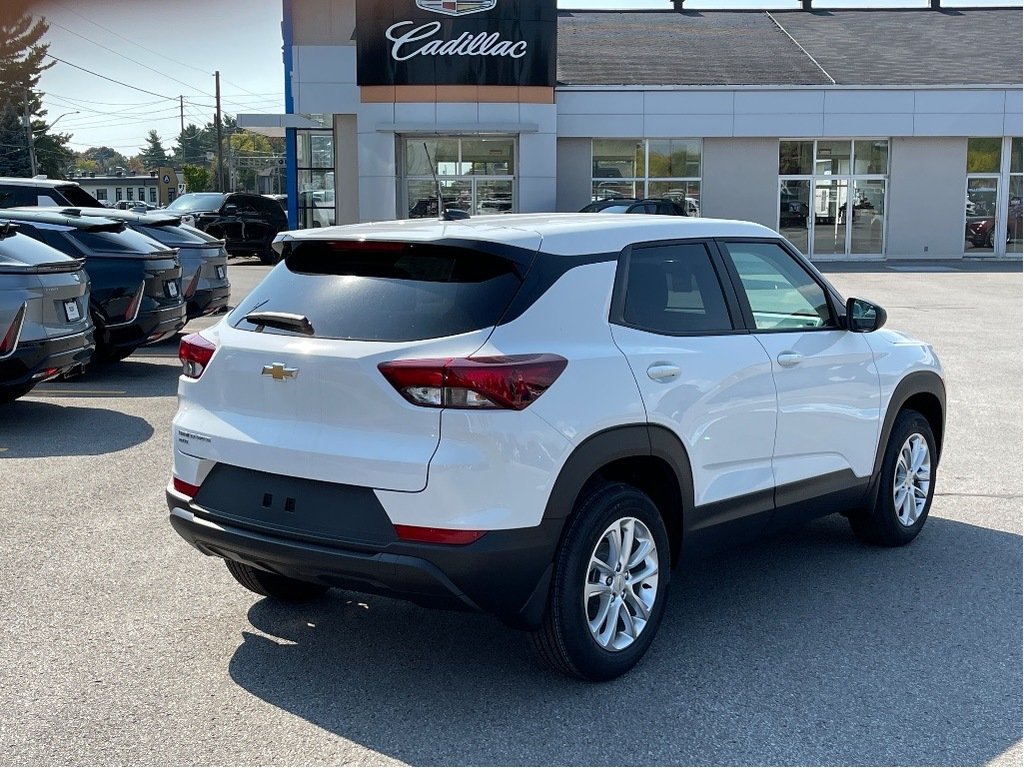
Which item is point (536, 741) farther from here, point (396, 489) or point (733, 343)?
point (733, 343)

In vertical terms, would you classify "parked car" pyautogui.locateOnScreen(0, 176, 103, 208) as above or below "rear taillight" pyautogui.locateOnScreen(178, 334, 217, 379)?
above

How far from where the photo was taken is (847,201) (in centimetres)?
3347

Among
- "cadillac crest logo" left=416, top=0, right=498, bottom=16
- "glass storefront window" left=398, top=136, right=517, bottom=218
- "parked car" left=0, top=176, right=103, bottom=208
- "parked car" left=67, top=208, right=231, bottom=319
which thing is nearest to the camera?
"parked car" left=67, top=208, right=231, bottom=319

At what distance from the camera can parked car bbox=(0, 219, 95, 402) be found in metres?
8.95

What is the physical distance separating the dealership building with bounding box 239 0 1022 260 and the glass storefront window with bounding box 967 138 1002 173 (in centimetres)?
4

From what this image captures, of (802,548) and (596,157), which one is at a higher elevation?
(596,157)

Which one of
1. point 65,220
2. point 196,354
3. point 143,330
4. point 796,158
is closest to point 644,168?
point 796,158

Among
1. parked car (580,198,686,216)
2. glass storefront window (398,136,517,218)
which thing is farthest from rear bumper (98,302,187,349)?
glass storefront window (398,136,517,218)

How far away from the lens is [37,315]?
30.2 ft

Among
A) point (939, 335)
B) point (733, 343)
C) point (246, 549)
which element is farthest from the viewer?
point (939, 335)

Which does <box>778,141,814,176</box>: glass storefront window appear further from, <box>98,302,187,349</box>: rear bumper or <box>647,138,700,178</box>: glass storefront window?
<box>98,302,187,349</box>: rear bumper

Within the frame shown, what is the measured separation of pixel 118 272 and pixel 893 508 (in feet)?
28.3

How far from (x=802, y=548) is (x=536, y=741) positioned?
285 cm

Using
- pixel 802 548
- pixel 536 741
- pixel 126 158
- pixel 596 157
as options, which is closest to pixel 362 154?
pixel 596 157
